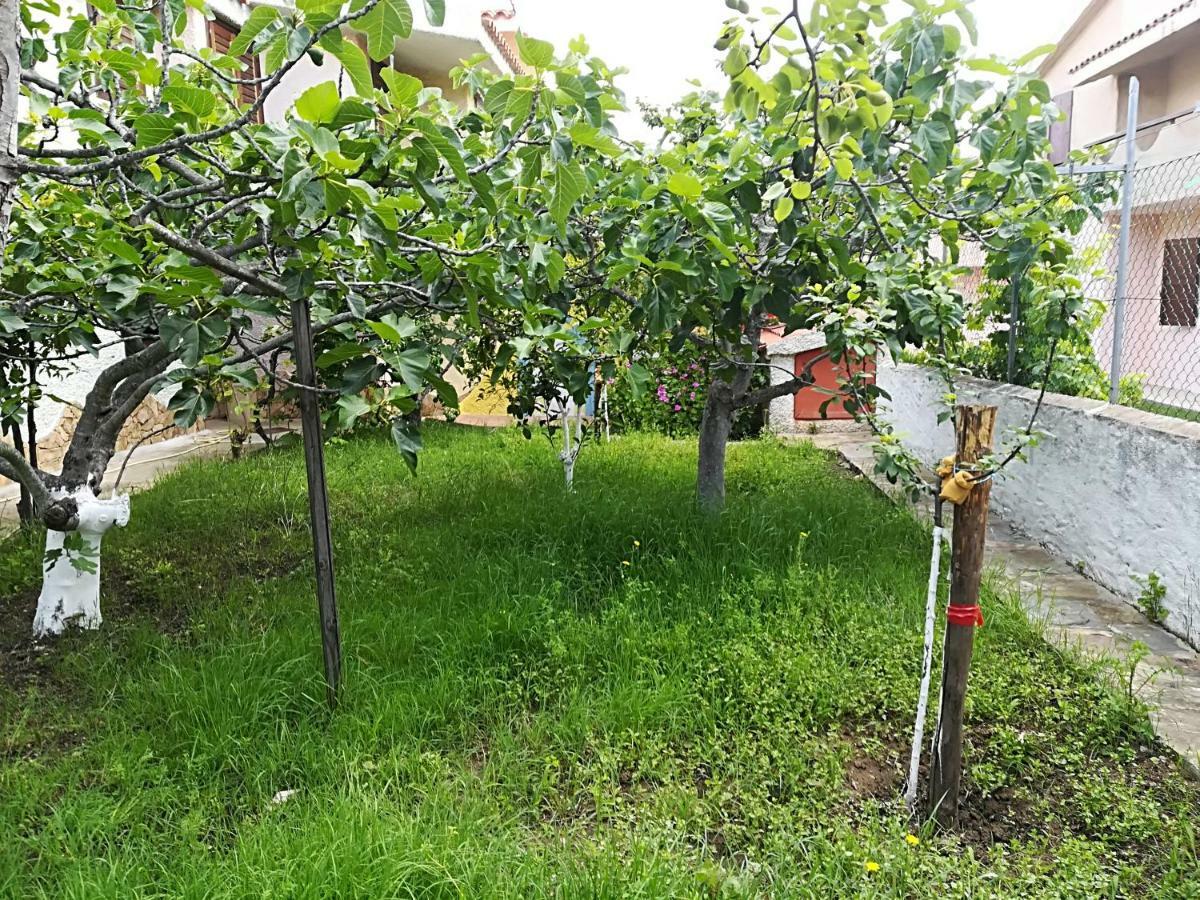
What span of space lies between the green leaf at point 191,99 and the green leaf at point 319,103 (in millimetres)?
252

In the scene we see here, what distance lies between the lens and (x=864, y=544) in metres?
4.54

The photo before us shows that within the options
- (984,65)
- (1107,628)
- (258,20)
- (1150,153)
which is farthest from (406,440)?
(1150,153)

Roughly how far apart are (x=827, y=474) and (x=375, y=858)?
5.30 metres

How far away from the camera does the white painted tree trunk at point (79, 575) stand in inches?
144

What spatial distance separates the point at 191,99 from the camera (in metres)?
1.82

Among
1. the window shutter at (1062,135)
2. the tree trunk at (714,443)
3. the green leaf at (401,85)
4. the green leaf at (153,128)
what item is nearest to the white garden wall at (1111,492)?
the tree trunk at (714,443)

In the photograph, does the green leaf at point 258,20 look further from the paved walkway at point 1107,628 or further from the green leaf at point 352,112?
the paved walkway at point 1107,628

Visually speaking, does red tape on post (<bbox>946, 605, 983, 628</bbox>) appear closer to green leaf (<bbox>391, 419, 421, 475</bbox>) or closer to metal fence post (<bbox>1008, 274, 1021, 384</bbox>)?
green leaf (<bbox>391, 419, 421, 475</bbox>)

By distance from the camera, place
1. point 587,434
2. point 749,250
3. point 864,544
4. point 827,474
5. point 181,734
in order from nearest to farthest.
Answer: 1. point 181,734
2. point 749,250
3. point 864,544
4. point 587,434
5. point 827,474

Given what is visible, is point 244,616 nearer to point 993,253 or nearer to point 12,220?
point 12,220

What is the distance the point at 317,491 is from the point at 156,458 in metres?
6.51

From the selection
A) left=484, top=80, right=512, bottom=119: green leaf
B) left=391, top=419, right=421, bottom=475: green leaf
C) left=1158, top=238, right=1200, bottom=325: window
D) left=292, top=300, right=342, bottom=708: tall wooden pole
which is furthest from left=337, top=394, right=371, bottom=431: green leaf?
left=1158, top=238, right=1200, bottom=325: window

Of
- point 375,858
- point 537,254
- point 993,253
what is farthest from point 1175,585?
point 375,858

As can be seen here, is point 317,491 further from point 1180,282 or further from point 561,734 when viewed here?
point 1180,282
